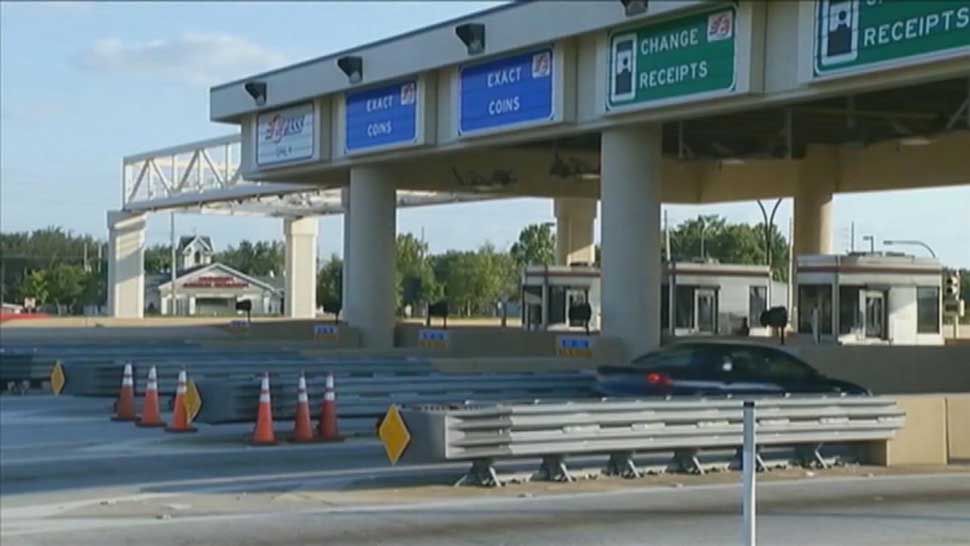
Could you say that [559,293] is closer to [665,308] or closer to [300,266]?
[665,308]

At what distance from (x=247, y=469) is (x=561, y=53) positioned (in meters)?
13.6

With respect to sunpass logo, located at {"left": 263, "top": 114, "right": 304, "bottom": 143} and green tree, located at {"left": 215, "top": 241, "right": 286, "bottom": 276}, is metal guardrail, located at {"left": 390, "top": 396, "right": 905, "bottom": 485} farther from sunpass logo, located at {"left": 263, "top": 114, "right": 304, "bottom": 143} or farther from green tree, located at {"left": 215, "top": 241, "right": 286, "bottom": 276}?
green tree, located at {"left": 215, "top": 241, "right": 286, "bottom": 276}

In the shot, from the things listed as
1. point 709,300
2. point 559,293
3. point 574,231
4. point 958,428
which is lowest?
point 958,428

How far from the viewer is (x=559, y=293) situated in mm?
43281

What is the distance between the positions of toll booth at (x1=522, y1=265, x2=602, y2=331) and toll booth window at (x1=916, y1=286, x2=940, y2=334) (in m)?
10.1

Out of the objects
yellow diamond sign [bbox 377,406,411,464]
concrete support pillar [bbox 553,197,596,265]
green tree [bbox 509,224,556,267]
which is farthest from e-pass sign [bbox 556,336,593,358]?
green tree [bbox 509,224,556,267]

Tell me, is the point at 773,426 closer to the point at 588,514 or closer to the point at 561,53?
the point at 588,514

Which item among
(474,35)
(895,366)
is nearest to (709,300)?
(895,366)

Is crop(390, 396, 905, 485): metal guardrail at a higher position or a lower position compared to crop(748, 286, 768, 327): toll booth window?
lower

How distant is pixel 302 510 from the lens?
13.5 metres

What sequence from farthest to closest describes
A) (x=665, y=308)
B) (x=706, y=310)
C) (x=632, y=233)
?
1. (x=706, y=310)
2. (x=665, y=308)
3. (x=632, y=233)

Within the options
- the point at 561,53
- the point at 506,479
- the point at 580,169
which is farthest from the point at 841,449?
the point at 580,169

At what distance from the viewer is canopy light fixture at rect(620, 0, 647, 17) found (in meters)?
25.5

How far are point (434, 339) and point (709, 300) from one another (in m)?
8.88
